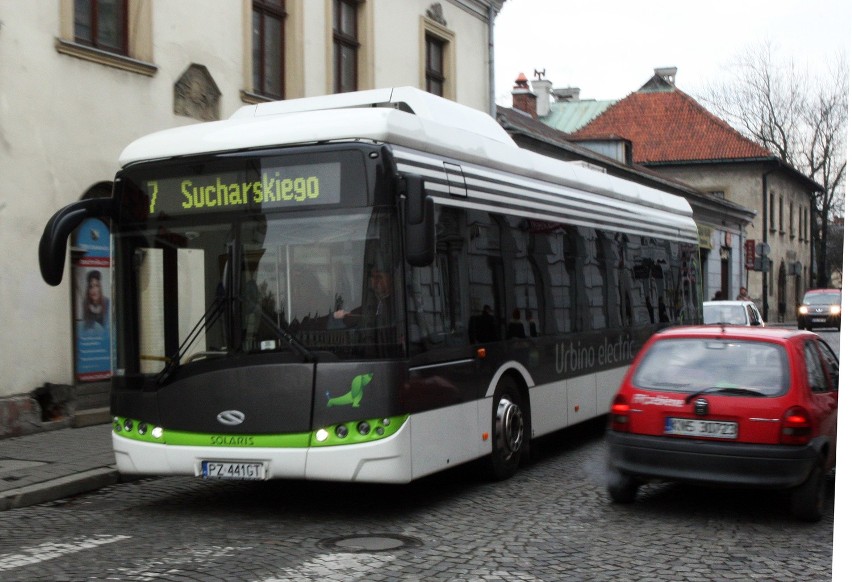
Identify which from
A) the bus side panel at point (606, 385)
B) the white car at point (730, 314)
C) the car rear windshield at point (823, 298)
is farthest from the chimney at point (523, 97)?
the bus side panel at point (606, 385)

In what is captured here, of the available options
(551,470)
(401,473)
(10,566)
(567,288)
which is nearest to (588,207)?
(567,288)

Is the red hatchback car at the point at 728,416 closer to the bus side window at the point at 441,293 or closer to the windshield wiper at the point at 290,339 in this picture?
the bus side window at the point at 441,293

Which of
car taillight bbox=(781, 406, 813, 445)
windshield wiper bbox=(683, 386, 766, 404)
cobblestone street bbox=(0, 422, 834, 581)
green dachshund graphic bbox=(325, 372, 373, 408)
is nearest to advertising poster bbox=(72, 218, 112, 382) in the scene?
cobblestone street bbox=(0, 422, 834, 581)

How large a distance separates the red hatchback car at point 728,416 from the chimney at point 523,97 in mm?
39779

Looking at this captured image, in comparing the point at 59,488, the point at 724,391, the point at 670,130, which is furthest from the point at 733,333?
the point at 670,130

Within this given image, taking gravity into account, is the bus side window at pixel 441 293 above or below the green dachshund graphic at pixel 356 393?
above

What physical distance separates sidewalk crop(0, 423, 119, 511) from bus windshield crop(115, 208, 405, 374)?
1713 millimetres

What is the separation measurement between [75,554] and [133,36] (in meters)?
8.99

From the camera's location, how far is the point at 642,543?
7.21m

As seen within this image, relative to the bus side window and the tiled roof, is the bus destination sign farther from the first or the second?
the tiled roof

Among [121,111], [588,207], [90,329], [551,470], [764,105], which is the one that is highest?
[764,105]

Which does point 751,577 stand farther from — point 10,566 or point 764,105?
point 764,105

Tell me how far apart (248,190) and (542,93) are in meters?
50.8

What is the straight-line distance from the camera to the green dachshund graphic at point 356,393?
7590mm
